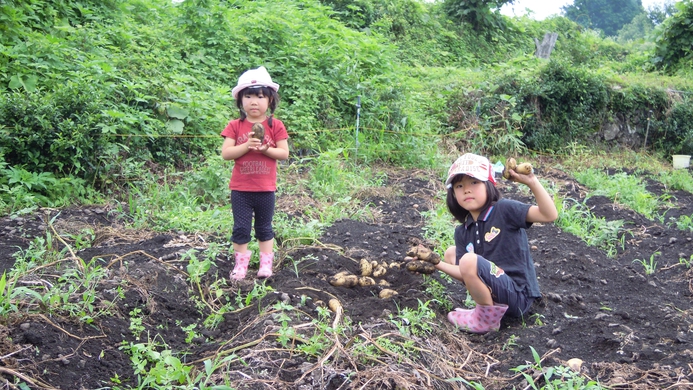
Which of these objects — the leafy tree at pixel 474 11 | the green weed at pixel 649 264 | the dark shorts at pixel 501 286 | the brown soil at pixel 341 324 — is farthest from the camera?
the leafy tree at pixel 474 11

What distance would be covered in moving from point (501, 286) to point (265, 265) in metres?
1.53

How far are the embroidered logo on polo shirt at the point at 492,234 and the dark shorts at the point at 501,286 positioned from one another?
165mm

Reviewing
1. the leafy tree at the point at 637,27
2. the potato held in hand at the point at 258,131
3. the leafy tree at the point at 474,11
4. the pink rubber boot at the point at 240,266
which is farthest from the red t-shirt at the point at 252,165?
the leafy tree at the point at 637,27

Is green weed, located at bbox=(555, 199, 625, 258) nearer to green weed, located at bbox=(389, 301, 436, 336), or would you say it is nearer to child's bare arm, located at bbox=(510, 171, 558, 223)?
child's bare arm, located at bbox=(510, 171, 558, 223)

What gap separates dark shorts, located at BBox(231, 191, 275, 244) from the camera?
4047 mm

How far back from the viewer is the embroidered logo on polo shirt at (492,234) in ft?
11.6

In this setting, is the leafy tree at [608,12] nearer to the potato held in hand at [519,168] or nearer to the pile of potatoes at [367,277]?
the pile of potatoes at [367,277]

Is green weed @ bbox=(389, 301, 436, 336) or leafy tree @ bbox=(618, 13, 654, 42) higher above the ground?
leafy tree @ bbox=(618, 13, 654, 42)

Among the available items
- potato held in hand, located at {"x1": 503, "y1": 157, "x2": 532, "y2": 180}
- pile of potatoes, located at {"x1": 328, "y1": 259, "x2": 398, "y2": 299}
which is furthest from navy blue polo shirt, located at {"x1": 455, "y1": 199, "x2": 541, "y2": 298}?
pile of potatoes, located at {"x1": 328, "y1": 259, "x2": 398, "y2": 299}

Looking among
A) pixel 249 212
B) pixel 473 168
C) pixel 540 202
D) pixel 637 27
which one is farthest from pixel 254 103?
pixel 637 27

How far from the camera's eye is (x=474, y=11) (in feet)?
57.4

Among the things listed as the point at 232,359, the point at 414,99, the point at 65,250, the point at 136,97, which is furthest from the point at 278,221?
the point at 414,99

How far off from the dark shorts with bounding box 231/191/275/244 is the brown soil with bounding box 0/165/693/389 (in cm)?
28

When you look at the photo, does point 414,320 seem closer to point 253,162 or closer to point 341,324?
point 341,324
